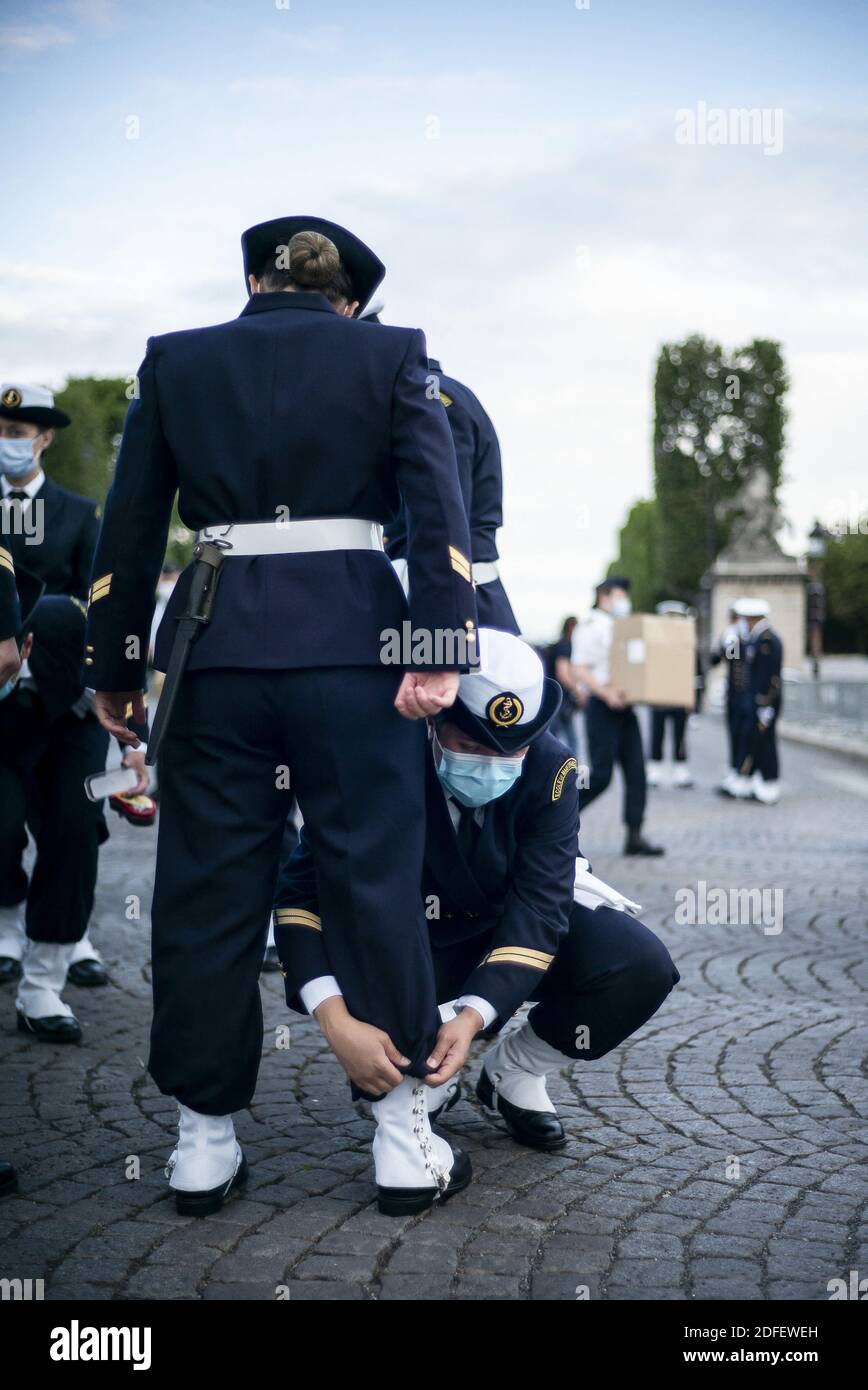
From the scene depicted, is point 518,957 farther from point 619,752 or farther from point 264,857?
point 619,752

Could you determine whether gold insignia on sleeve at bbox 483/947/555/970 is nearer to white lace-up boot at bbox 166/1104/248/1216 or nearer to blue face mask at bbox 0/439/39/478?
white lace-up boot at bbox 166/1104/248/1216

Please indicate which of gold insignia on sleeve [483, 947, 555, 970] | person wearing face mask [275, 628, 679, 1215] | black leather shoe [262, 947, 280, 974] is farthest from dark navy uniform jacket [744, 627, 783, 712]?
gold insignia on sleeve [483, 947, 555, 970]

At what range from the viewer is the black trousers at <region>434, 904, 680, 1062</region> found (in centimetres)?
376

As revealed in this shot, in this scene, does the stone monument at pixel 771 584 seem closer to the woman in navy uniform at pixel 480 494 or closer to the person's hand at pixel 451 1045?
the woman in navy uniform at pixel 480 494

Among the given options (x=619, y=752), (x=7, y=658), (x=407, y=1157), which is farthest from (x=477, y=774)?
(x=619, y=752)

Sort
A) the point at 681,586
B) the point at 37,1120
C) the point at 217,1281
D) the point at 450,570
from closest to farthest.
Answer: the point at 217,1281 → the point at 450,570 → the point at 37,1120 → the point at 681,586

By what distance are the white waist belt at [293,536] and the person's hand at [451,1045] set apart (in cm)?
108

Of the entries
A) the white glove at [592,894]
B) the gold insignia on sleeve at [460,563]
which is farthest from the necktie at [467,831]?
the gold insignia on sleeve at [460,563]

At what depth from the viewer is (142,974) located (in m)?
6.00

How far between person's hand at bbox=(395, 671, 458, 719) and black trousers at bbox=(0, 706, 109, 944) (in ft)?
6.82

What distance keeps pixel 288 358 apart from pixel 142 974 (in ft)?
10.7

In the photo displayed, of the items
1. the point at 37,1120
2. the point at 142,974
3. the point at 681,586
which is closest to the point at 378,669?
the point at 37,1120

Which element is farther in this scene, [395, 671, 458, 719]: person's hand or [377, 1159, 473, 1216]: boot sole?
[377, 1159, 473, 1216]: boot sole

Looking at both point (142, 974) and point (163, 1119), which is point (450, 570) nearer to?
point (163, 1119)
